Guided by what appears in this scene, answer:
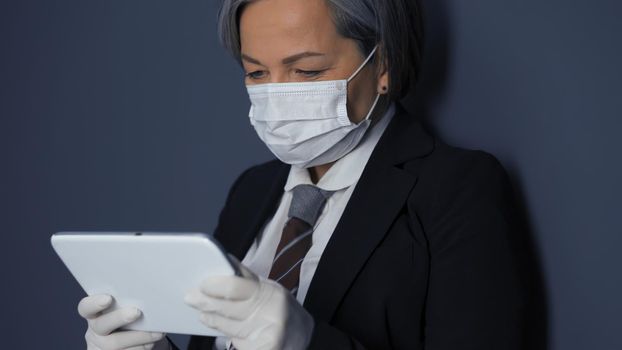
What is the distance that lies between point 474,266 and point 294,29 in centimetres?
52

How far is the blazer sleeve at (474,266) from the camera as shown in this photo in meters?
1.37

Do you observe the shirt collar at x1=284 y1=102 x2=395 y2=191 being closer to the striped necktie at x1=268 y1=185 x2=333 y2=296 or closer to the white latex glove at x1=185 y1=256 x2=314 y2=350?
the striped necktie at x1=268 y1=185 x2=333 y2=296

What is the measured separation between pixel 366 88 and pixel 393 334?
17.9 inches

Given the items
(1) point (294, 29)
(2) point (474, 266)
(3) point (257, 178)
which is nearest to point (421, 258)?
(2) point (474, 266)

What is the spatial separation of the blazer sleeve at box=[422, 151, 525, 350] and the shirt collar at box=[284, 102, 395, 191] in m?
0.20

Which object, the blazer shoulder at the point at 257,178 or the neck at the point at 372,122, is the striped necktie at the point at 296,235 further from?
the blazer shoulder at the point at 257,178

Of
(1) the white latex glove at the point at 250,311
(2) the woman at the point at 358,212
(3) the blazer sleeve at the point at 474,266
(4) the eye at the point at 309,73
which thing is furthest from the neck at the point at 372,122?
(1) the white latex glove at the point at 250,311

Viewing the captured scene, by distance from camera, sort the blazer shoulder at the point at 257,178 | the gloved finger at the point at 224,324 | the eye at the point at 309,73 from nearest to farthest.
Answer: the gloved finger at the point at 224,324 → the eye at the point at 309,73 → the blazer shoulder at the point at 257,178

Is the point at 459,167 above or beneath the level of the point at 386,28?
beneath

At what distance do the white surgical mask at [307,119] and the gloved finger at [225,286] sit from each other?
395 millimetres

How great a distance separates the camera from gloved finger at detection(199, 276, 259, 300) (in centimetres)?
124

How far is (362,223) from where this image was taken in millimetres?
1532

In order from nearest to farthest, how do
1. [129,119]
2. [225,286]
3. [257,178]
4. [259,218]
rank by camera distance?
1. [225,286]
2. [259,218]
3. [257,178]
4. [129,119]

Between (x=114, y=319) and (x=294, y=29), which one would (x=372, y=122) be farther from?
(x=114, y=319)
